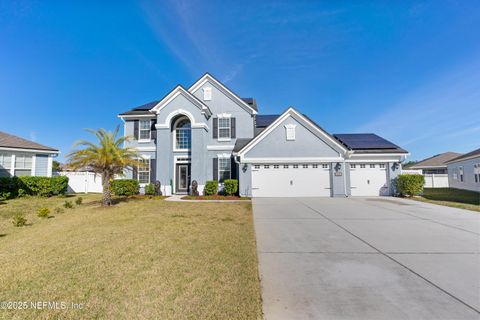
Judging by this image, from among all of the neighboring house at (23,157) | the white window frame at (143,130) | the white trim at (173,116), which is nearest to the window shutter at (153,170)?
the white window frame at (143,130)

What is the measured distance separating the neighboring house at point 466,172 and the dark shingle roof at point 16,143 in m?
38.5

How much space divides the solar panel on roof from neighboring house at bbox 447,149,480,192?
11673mm

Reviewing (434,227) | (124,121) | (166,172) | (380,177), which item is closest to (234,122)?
(166,172)

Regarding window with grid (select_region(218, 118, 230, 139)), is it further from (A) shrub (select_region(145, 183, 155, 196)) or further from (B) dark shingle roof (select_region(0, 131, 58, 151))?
(B) dark shingle roof (select_region(0, 131, 58, 151))

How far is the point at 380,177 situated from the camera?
16000 millimetres

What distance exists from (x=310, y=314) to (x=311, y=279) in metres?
0.97

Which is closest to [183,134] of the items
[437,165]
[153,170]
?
[153,170]

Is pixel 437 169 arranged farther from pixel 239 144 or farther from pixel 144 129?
pixel 144 129

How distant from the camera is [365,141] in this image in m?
17.6

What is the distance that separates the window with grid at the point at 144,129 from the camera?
17.9 metres

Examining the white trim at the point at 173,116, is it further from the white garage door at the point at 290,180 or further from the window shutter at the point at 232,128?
the white garage door at the point at 290,180

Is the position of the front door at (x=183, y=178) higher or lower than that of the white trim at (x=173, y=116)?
lower

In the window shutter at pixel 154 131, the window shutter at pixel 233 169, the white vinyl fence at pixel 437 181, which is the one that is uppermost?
the window shutter at pixel 154 131

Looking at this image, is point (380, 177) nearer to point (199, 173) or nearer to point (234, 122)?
point (234, 122)
